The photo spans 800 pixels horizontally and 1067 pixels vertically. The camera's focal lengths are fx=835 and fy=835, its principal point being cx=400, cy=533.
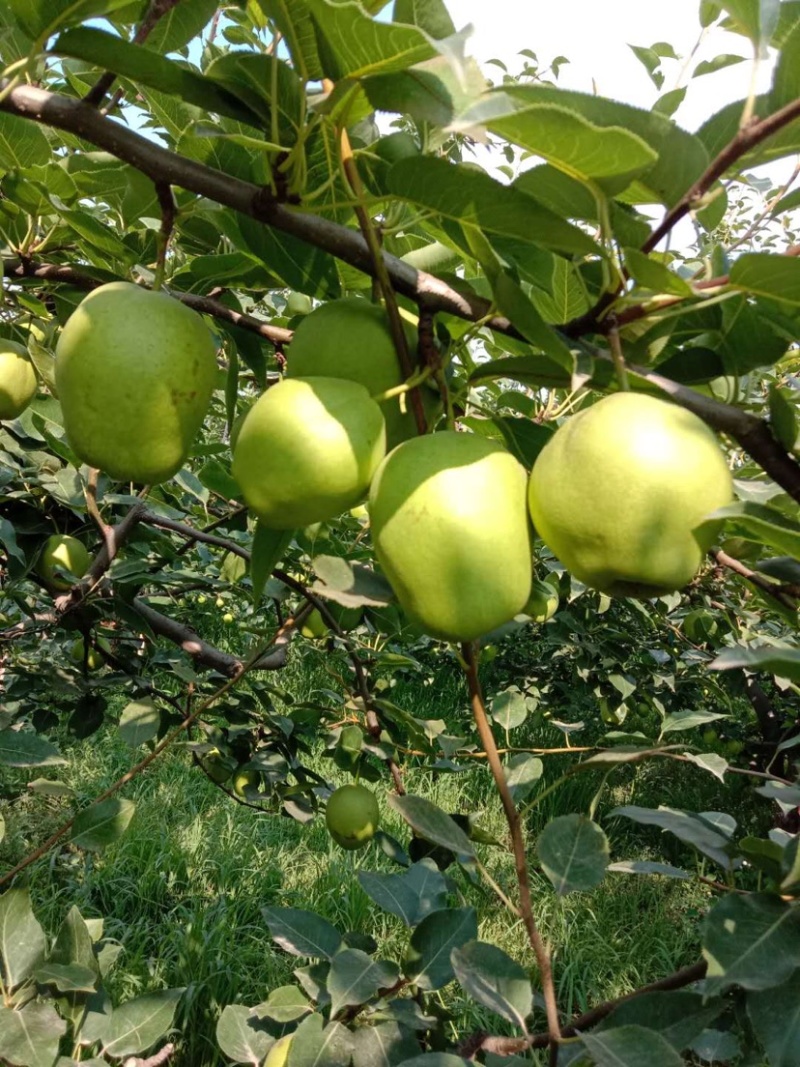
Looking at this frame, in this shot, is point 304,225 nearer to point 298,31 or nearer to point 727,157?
point 298,31

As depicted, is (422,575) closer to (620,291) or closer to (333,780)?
(620,291)

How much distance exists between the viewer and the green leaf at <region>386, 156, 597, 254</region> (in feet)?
1.82

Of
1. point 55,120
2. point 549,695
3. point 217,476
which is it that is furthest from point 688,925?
point 55,120

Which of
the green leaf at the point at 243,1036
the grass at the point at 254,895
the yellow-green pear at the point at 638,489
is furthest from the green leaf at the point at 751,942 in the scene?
the grass at the point at 254,895

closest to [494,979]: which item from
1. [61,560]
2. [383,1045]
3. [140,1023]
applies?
[383,1045]

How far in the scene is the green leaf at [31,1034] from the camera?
833 mm

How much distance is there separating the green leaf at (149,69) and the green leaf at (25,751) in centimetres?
75

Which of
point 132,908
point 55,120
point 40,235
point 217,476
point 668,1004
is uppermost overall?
point 55,120

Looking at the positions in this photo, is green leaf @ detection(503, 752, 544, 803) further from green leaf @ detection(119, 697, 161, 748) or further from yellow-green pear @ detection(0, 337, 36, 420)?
yellow-green pear @ detection(0, 337, 36, 420)

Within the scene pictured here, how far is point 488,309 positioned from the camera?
2.16 ft

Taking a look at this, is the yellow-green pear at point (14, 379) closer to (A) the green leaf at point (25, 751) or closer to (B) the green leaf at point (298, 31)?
(A) the green leaf at point (25, 751)

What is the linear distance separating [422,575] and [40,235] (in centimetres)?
93

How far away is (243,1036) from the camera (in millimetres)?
997

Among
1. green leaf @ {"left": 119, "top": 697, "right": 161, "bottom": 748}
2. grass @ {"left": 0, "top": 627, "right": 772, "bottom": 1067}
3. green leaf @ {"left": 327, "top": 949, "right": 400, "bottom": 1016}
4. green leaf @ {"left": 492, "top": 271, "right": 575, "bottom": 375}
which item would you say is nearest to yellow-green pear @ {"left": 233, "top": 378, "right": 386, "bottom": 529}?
green leaf @ {"left": 492, "top": 271, "right": 575, "bottom": 375}
